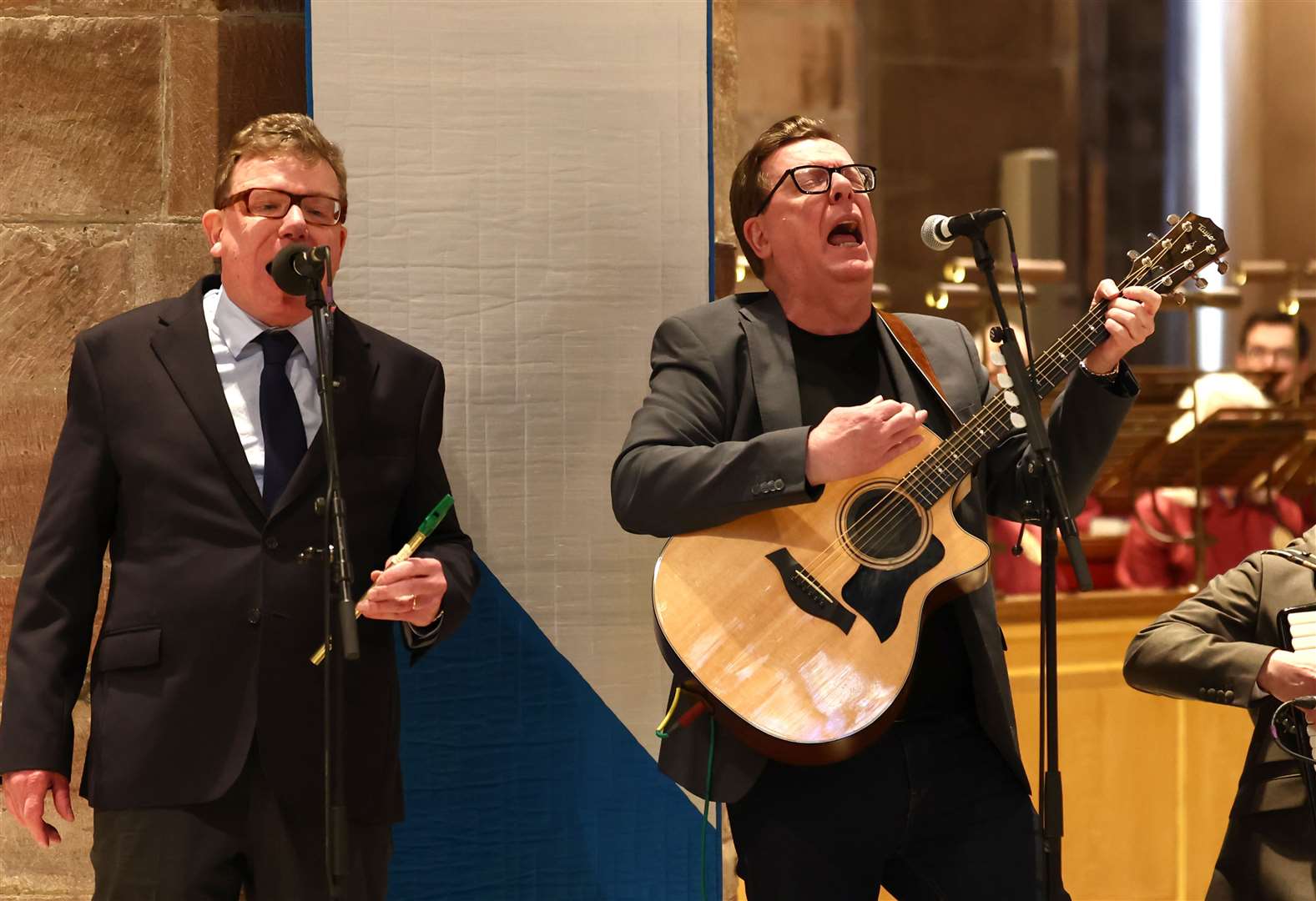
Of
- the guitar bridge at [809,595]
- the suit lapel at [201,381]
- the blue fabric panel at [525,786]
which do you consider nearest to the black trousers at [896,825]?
the guitar bridge at [809,595]

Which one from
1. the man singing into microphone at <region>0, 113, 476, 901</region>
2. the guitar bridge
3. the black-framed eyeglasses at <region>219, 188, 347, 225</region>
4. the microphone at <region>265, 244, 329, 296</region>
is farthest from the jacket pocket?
the guitar bridge

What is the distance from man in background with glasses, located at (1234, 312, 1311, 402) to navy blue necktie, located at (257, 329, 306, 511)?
5385 mm

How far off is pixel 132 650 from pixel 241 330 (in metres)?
0.60

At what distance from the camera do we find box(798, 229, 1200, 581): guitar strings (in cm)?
266

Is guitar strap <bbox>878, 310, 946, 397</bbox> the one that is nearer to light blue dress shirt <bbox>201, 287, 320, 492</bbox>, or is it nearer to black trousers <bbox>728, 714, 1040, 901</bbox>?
black trousers <bbox>728, 714, 1040, 901</bbox>

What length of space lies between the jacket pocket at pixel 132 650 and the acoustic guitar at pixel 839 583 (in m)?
0.86

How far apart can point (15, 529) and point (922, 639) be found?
211cm

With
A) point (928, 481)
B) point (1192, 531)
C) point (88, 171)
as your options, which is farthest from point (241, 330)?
point (1192, 531)

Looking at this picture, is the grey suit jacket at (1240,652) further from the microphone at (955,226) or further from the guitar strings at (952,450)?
the microphone at (955,226)

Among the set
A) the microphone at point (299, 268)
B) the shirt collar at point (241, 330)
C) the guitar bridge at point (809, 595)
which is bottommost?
the guitar bridge at point (809, 595)

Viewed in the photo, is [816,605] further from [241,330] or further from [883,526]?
[241,330]

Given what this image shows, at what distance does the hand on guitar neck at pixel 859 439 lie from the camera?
8.30 feet

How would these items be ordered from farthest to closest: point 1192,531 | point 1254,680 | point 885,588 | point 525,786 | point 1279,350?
point 1279,350 → point 1192,531 → point 525,786 → point 1254,680 → point 885,588

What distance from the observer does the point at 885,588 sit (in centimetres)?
263
